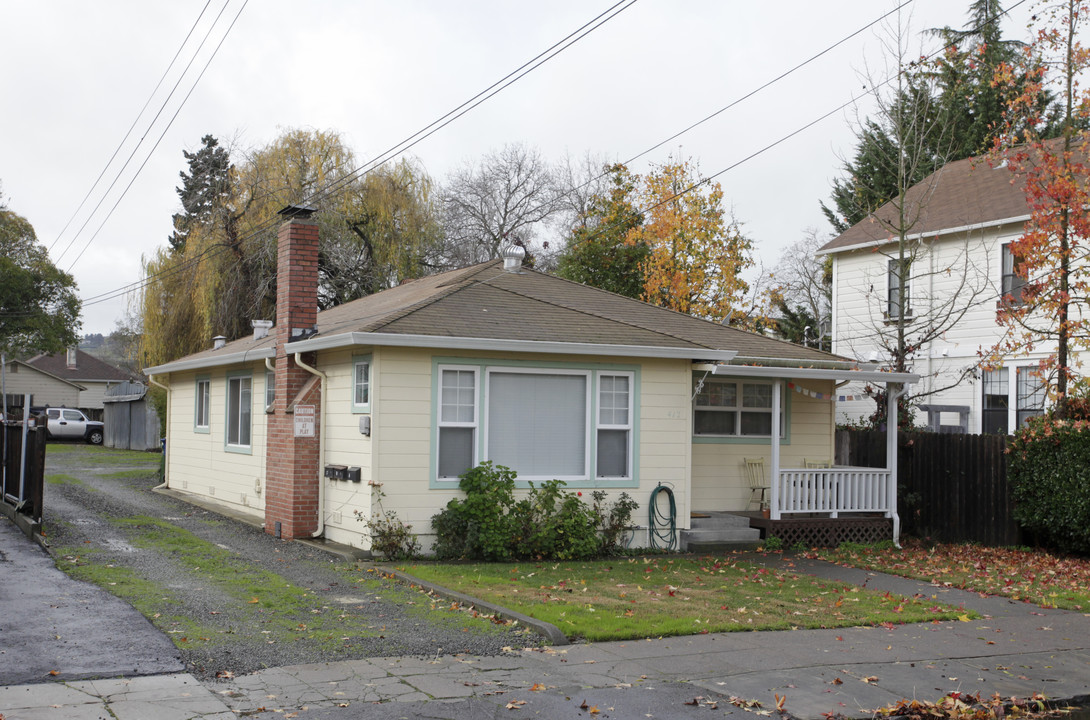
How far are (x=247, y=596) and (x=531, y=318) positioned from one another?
580cm

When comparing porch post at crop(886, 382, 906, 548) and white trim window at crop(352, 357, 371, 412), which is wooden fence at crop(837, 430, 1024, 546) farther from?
white trim window at crop(352, 357, 371, 412)

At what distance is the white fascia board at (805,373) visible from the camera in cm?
1441

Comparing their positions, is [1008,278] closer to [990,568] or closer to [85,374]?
[990,568]

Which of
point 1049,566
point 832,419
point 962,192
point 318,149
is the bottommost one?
point 1049,566

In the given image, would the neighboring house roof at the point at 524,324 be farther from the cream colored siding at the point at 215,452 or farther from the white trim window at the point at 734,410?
the cream colored siding at the point at 215,452

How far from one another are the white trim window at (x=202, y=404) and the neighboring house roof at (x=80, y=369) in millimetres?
39886

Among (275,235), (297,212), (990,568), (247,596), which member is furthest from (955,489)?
(275,235)

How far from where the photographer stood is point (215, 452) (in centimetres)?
1878

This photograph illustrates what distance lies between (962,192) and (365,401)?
52.1 feet

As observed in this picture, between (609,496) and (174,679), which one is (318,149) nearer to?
(609,496)

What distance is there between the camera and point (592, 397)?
13156 mm

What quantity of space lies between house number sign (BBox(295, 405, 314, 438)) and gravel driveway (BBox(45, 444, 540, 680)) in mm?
1482

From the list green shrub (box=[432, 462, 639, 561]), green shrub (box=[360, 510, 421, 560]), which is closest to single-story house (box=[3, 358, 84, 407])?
green shrub (box=[360, 510, 421, 560])

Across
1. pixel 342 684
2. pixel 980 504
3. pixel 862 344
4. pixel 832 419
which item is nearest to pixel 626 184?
pixel 862 344
